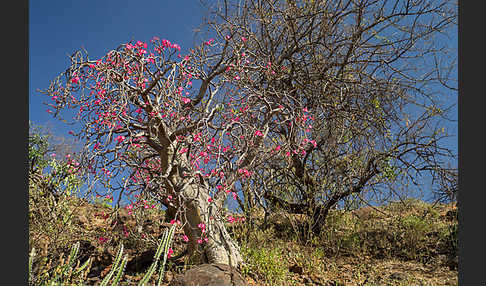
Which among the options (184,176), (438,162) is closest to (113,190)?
(184,176)

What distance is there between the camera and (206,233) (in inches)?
163

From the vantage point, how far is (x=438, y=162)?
5.36m

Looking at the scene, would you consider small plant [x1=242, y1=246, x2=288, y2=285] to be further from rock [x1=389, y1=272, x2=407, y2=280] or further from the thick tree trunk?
rock [x1=389, y1=272, x2=407, y2=280]

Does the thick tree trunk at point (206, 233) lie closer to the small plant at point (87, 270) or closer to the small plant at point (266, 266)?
the small plant at point (266, 266)

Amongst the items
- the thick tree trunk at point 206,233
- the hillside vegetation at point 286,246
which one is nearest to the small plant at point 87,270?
the hillside vegetation at point 286,246

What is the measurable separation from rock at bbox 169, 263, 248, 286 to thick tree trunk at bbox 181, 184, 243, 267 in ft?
1.66

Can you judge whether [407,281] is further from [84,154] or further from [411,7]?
[84,154]

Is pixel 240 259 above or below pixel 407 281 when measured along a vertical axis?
above

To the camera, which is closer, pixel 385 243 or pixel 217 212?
pixel 217 212

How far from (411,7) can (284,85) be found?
2.27 meters

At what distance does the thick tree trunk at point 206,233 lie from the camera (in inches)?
162

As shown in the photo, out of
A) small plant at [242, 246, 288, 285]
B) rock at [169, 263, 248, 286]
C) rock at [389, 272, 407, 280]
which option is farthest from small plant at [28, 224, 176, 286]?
rock at [389, 272, 407, 280]

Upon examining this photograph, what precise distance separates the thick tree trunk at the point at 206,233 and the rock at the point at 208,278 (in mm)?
507

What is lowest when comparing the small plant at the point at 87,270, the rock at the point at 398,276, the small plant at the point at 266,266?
the rock at the point at 398,276
